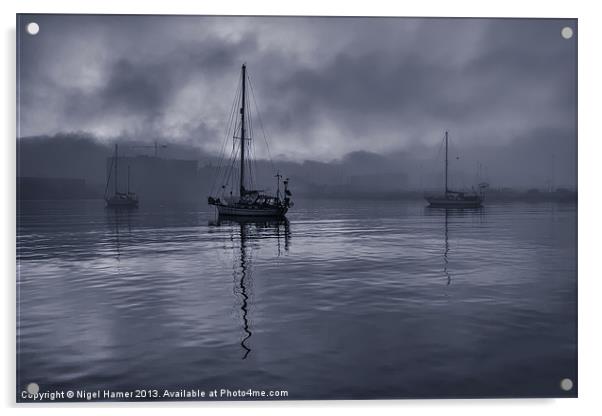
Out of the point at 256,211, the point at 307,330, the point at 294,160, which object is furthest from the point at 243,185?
the point at 256,211

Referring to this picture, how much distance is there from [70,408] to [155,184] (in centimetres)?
1076

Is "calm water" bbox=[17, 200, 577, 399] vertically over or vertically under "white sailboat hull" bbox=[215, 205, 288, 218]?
under

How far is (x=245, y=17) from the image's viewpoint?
744 centimetres

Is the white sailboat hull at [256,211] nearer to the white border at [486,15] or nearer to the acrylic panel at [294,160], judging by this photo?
the acrylic panel at [294,160]

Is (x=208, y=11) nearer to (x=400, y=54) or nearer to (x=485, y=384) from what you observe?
(x=400, y=54)

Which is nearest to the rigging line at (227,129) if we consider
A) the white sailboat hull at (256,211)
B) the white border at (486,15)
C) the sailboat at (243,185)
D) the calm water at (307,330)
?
the sailboat at (243,185)

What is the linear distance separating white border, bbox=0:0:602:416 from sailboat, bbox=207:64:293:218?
1.70 metres

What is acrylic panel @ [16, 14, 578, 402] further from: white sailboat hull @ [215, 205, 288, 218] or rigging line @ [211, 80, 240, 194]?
white sailboat hull @ [215, 205, 288, 218]

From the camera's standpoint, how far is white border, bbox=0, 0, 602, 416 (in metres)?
6.72

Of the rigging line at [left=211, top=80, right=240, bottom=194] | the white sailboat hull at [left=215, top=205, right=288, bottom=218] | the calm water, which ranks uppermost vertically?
the rigging line at [left=211, top=80, right=240, bottom=194]

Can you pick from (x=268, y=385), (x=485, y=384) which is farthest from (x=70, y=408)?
(x=485, y=384)

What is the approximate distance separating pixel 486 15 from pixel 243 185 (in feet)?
42.4

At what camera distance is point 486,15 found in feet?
24.5

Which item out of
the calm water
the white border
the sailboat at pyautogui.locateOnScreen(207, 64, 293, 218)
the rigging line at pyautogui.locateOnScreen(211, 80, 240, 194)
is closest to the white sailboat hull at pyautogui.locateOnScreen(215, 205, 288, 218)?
the sailboat at pyautogui.locateOnScreen(207, 64, 293, 218)
